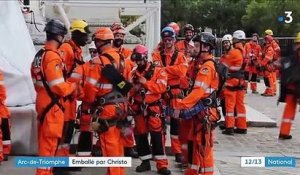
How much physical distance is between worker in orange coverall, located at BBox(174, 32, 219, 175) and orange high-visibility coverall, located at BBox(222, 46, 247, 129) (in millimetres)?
4143

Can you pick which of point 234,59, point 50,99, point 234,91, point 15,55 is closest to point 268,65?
point 234,91

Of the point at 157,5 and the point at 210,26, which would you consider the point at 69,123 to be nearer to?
the point at 157,5

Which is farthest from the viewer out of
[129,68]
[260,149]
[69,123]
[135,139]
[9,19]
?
[260,149]

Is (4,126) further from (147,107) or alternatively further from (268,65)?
(268,65)

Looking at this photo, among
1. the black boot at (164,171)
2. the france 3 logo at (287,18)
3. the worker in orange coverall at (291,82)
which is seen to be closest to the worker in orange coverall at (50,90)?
the black boot at (164,171)

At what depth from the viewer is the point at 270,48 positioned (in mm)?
19188

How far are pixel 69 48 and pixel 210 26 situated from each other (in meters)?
58.3

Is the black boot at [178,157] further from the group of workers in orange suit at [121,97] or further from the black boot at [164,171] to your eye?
the black boot at [164,171]

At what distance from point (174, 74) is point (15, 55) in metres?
2.64

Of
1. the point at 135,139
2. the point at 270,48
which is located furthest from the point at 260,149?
the point at 270,48

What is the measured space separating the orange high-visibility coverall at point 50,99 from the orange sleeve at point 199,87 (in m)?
1.40

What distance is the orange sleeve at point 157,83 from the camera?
26.3 ft

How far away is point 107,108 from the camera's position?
7.14 metres

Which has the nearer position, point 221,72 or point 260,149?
point 221,72
